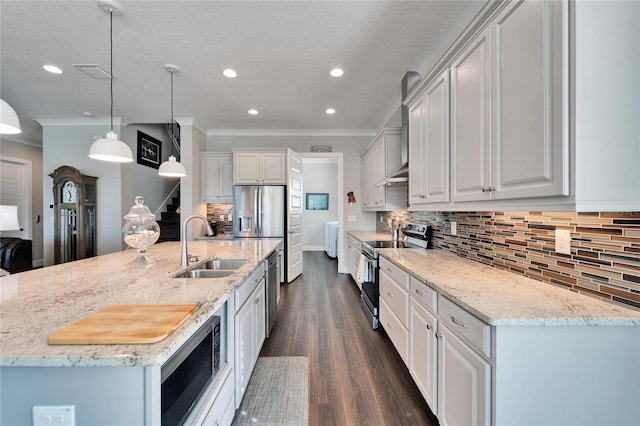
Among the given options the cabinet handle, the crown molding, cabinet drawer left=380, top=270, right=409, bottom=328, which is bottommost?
cabinet drawer left=380, top=270, right=409, bottom=328

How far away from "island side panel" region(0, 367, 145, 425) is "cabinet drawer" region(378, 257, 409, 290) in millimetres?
1620

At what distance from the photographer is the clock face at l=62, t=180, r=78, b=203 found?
4562mm

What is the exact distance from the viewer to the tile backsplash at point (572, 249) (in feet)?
3.58

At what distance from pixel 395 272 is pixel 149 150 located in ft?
19.5

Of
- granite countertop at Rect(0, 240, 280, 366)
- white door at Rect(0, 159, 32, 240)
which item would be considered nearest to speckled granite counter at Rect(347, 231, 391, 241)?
granite countertop at Rect(0, 240, 280, 366)

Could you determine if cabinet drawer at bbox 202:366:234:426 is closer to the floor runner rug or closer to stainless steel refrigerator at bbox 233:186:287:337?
the floor runner rug

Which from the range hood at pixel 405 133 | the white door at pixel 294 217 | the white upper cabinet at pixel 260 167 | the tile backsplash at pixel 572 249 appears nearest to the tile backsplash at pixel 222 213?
the white upper cabinet at pixel 260 167

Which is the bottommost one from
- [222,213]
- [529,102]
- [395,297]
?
[395,297]

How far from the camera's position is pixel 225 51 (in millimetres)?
2613

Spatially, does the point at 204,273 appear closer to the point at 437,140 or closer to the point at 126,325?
the point at 126,325

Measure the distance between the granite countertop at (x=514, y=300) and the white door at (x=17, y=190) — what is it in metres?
8.28

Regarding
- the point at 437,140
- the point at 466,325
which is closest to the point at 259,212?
the point at 437,140

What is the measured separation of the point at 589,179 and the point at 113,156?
2901mm

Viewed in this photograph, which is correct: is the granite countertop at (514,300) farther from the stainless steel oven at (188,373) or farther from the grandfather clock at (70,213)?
the grandfather clock at (70,213)
